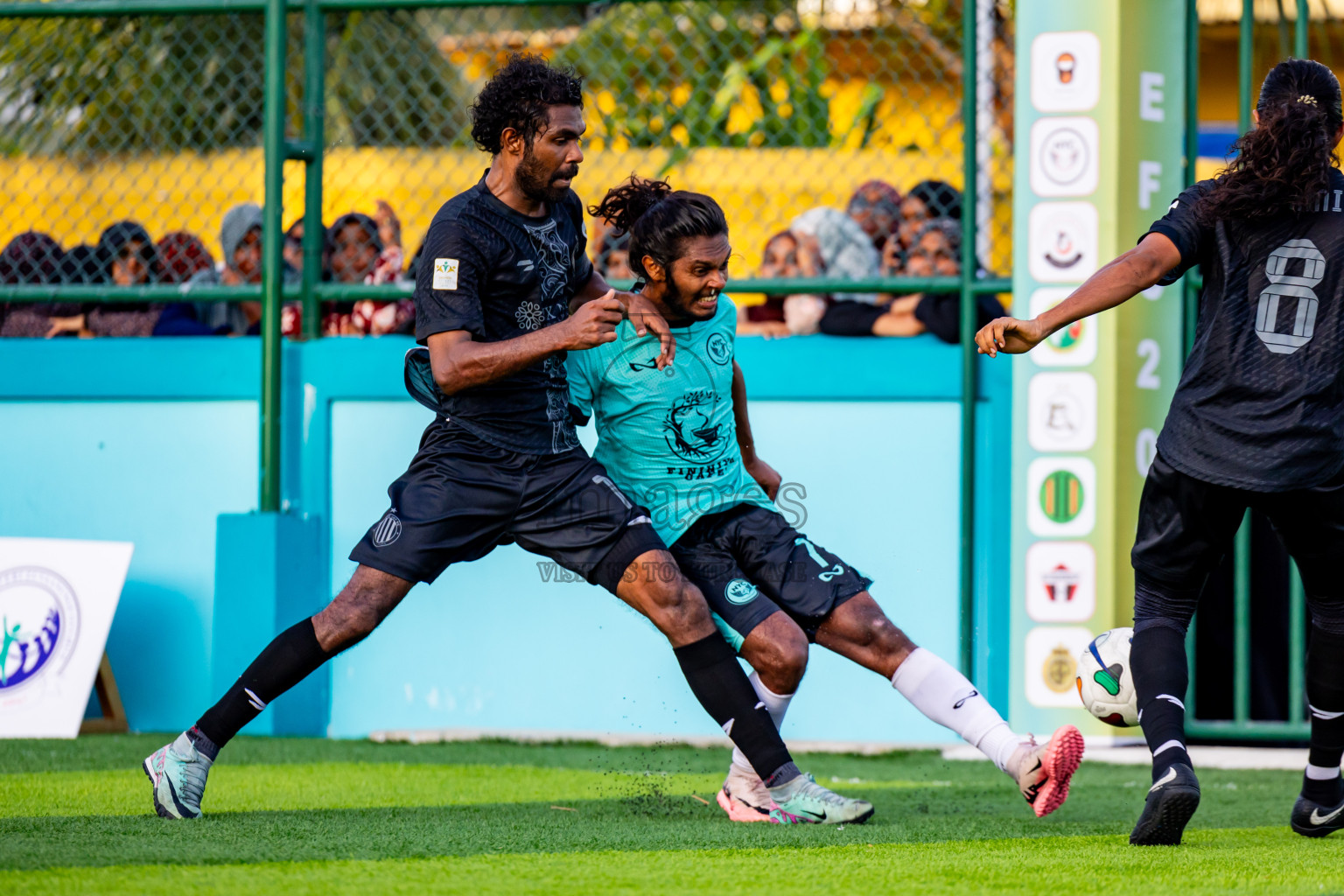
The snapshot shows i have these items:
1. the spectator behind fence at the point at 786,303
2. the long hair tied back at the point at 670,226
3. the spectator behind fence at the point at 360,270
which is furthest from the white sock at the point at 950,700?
the spectator behind fence at the point at 360,270

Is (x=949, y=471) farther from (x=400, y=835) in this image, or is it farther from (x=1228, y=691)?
(x=400, y=835)

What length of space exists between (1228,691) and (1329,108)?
329 cm

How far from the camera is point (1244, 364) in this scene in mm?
3715

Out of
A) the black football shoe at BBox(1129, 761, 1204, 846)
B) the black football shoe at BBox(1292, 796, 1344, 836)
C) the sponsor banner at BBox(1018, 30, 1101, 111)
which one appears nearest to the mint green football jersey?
the black football shoe at BBox(1129, 761, 1204, 846)

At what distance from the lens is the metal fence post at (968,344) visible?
6359 mm

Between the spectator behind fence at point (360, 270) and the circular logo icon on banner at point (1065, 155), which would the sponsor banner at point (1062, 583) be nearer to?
the circular logo icon on banner at point (1065, 155)

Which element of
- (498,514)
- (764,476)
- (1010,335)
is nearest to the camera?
(1010,335)

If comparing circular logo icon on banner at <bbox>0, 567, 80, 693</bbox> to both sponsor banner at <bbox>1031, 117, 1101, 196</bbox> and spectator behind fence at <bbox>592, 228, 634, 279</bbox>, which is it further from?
Result: sponsor banner at <bbox>1031, 117, 1101, 196</bbox>

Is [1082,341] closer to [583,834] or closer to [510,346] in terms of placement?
[510,346]

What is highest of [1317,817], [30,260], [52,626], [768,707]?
[30,260]

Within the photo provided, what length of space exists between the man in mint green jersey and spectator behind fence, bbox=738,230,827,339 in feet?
7.84

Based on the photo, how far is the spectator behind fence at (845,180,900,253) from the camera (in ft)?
22.6

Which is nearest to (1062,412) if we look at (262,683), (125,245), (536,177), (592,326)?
(536,177)

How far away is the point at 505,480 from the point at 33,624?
311 cm
